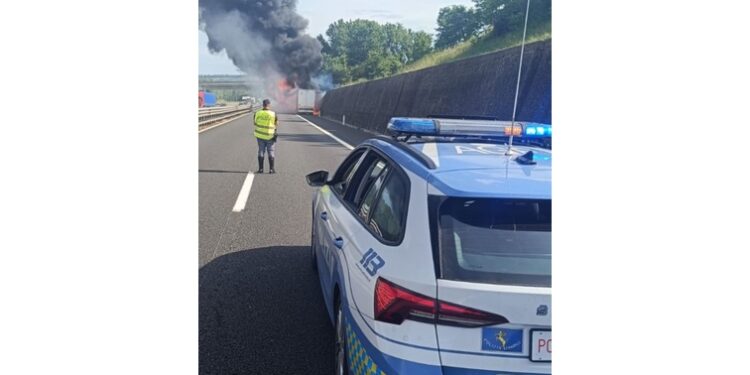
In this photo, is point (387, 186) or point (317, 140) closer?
point (387, 186)

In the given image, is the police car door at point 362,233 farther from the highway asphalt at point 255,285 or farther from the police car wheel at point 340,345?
the highway asphalt at point 255,285

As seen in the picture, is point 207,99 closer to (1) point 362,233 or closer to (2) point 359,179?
(1) point 362,233

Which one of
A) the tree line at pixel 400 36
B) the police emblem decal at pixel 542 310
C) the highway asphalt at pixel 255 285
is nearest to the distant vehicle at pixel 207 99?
the highway asphalt at pixel 255 285

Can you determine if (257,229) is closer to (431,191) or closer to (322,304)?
(322,304)

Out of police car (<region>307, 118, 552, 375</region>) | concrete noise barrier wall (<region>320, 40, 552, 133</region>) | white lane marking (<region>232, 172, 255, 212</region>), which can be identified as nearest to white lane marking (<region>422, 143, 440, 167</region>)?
police car (<region>307, 118, 552, 375</region>)

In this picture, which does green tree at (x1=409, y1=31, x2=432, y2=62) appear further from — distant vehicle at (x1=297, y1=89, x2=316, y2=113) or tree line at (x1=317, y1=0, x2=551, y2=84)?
distant vehicle at (x1=297, y1=89, x2=316, y2=113)

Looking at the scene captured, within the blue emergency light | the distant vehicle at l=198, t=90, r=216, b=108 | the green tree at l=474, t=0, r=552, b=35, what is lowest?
the blue emergency light
